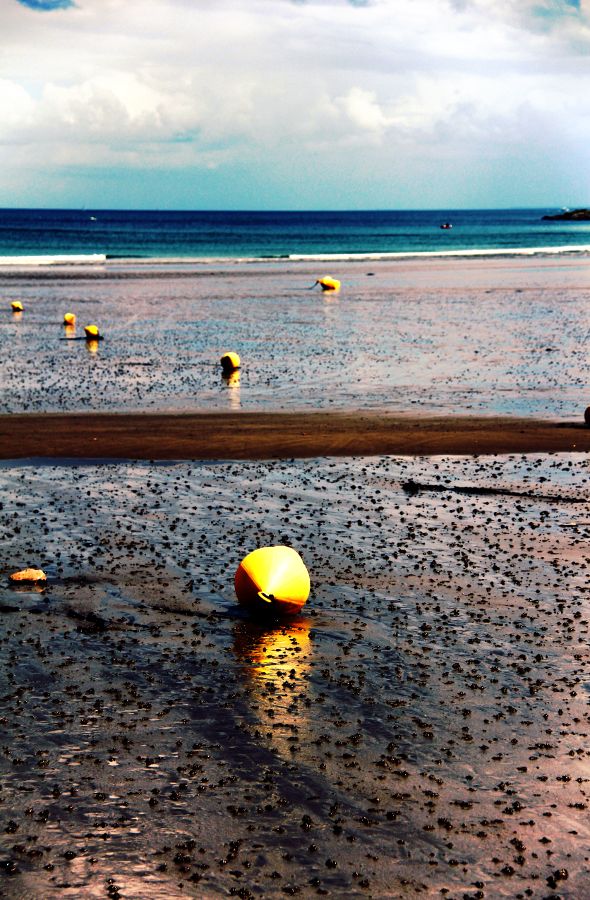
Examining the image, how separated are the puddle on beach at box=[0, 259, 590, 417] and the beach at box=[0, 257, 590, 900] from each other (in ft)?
1.65

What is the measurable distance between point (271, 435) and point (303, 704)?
14.5m

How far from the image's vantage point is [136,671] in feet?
41.5

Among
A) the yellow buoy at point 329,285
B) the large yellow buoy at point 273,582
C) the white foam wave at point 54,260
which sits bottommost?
the large yellow buoy at point 273,582

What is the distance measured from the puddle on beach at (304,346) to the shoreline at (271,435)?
4.88 feet

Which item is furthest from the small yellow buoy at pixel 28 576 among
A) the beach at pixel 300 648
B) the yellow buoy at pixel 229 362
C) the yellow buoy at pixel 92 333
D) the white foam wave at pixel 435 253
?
the white foam wave at pixel 435 253

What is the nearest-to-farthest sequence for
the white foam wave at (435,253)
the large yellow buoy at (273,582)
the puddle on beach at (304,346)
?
the large yellow buoy at (273,582) → the puddle on beach at (304,346) → the white foam wave at (435,253)

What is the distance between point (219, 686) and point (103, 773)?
2.10m

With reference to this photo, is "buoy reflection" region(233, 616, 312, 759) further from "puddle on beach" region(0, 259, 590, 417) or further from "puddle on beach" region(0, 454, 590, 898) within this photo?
"puddle on beach" region(0, 259, 590, 417)

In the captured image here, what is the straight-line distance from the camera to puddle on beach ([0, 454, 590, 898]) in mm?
9086

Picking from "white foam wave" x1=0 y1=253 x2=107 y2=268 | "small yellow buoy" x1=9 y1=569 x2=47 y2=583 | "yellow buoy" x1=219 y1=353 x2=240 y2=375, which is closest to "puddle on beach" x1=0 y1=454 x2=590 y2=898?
"small yellow buoy" x1=9 y1=569 x2=47 y2=583

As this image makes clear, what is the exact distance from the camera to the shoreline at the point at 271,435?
79.8 feet

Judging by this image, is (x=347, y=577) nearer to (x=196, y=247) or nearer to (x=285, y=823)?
(x=285, y=823)

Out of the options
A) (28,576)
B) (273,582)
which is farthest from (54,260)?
(273,582)

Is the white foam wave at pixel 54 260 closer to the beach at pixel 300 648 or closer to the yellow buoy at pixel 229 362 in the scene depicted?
the yellow buoy at pixel 229 362
